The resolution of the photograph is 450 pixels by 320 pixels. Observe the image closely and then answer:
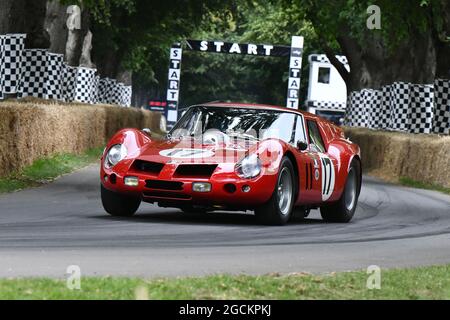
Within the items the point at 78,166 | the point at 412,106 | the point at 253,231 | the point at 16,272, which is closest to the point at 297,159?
the point at 253,231

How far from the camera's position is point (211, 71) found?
10850 cm

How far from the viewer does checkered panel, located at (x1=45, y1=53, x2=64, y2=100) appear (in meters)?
32.5

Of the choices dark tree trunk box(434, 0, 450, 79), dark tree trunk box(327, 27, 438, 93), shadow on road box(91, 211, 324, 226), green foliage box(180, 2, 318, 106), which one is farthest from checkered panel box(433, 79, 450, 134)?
green foliage box(180, 2, 318, 106)

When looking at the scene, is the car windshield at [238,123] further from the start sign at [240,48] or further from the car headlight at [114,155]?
the start sign at [240,48]

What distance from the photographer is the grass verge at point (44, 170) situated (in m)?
18.0

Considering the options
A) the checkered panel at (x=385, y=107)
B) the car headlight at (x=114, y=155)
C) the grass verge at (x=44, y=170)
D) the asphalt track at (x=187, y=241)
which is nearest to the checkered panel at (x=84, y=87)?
the checkered panel at (x=385, y=107)

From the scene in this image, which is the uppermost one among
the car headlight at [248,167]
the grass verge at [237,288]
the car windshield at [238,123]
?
the car windshield at [238,123]

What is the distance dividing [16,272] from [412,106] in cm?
2928

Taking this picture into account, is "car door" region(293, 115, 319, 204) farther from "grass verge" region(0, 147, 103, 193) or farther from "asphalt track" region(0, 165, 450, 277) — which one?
"grass verge" region(0, 147, 103, 193)

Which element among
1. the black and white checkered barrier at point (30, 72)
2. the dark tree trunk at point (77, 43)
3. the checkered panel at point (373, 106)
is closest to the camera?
the black and white checkered barrier at point (30, 72)

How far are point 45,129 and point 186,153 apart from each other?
31.3 ft

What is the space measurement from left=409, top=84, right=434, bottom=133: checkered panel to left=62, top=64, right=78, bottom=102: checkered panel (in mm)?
10613

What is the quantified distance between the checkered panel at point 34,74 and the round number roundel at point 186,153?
1645cm

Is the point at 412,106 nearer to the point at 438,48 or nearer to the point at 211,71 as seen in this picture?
the point at 438,48
